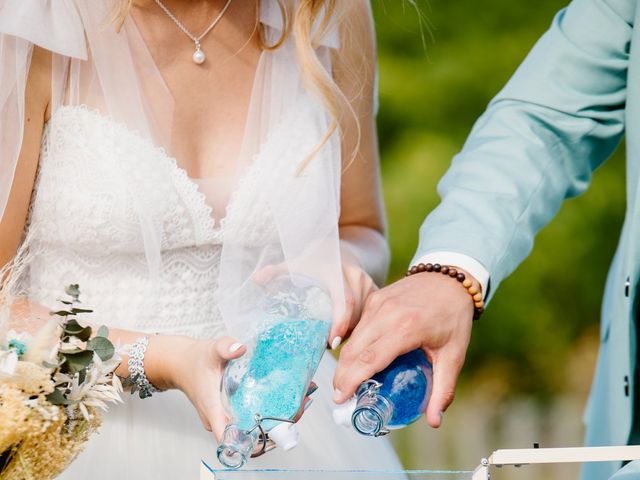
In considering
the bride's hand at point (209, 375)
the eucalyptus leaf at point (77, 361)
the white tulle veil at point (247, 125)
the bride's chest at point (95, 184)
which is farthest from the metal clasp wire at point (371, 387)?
the bride's chest at point (95, 184)

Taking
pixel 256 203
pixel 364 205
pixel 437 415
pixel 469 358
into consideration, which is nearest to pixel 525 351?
pixel 469 358

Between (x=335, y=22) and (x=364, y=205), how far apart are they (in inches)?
21.1

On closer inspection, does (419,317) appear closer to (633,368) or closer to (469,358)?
(633,368)

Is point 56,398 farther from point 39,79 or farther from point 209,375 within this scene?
point 39,79

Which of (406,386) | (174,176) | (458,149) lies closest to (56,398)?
(406,386)

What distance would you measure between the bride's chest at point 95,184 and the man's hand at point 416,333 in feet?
2.03

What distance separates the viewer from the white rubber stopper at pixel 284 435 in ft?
5.72

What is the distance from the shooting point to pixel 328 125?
273 cm

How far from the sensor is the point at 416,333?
6.72 feet

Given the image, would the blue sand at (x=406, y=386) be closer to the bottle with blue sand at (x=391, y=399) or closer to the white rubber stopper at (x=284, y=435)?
the bottle with blue sand at (x=391, y=399)

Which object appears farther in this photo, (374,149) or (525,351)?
(525,351)

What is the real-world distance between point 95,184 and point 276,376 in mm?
855

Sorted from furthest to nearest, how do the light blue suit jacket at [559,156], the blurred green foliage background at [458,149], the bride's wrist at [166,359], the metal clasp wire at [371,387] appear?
the blurred green foliage background at [458,149], the light blue suit jacket at [559,156], the bride's wrist at [166,359], the metal clasp wire at [371,387]

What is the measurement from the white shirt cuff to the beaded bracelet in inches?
1.5
